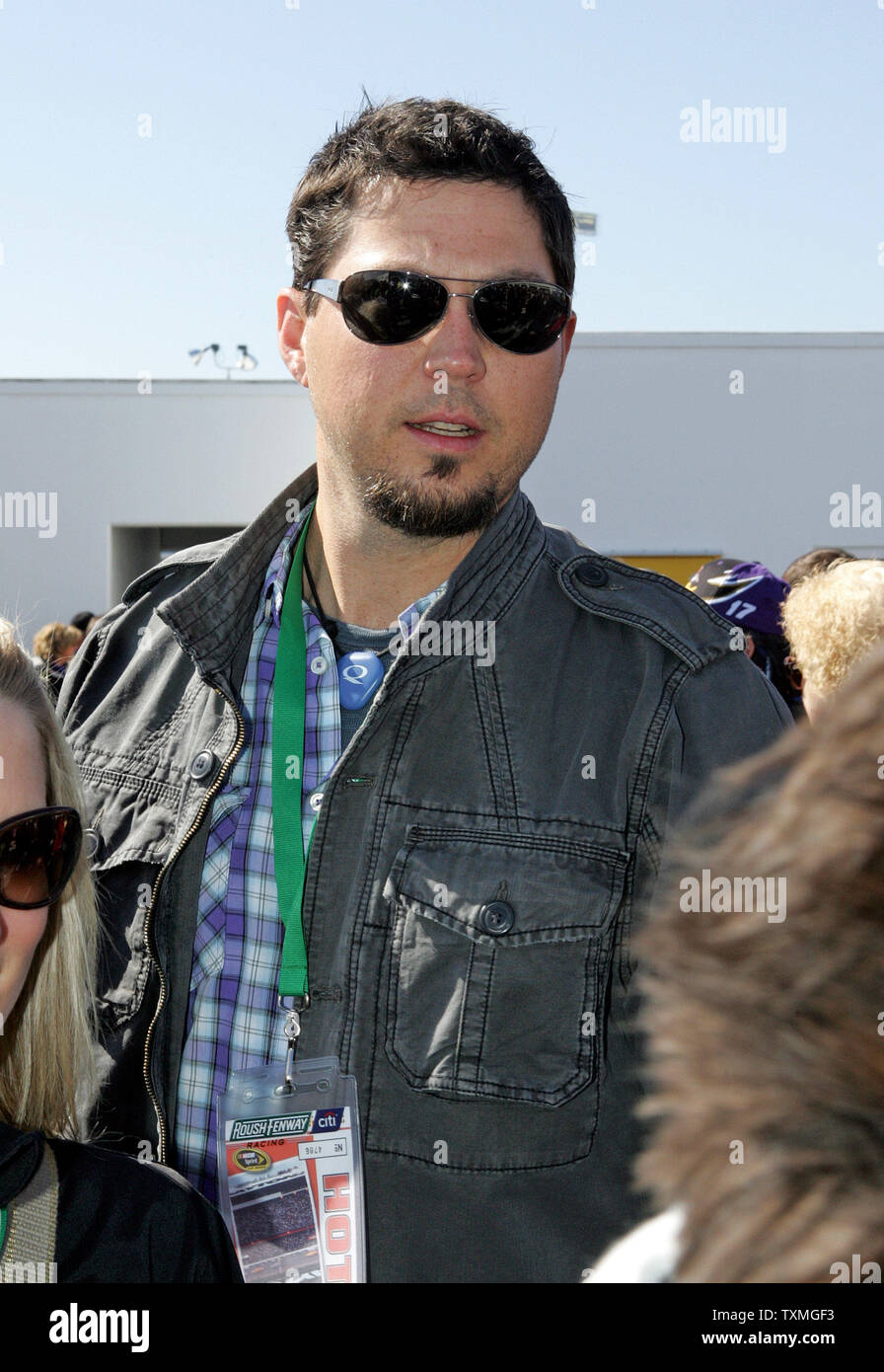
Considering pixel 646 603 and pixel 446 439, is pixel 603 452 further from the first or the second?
pixel 646 603

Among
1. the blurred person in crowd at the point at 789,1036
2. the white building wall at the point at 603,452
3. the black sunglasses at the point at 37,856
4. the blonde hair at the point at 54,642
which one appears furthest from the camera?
the white building wall at the point at 603,452

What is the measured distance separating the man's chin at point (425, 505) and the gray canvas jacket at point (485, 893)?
0.06m

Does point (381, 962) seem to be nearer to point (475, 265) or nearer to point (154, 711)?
point (154, 711)

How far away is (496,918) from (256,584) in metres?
0.88

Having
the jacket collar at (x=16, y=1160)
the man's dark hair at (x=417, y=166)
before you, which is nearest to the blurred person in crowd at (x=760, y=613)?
the man's dark hair at (x=417, y=166)

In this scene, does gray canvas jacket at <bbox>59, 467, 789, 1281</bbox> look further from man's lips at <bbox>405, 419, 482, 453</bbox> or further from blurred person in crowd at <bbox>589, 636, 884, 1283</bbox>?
blurred person in crowd at <bbox>589, 636, 884, 1283</bbox>

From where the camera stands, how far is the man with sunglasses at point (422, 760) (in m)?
1.91

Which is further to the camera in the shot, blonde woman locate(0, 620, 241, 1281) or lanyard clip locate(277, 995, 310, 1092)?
lanyard clip locate(277, 995, 310, 1092)

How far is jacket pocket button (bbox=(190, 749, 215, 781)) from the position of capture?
2.15 metres

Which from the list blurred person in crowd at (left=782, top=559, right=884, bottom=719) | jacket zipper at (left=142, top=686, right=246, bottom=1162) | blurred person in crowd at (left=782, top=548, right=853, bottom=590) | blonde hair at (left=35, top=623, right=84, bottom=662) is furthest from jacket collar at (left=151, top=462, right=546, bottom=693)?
blonde hair at (left=35, top=623, right=84, bottom=662)

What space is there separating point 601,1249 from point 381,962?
1.88 feet

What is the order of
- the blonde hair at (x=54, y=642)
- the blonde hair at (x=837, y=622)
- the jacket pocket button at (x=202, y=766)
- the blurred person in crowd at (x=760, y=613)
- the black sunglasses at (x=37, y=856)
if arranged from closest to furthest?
1. the black sunglasses at (x=37, y=856)
2. the jacket pocket button at (x=202, y=766)
3. the blonde hair at (x=837, y=622)
4. the blurred person in crowd at (x=760, y=613)
5. the blonde hair at (x=54, y=642)

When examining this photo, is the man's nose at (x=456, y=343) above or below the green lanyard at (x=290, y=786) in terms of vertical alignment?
above

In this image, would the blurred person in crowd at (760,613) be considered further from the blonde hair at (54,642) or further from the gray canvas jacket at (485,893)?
the blonde hair at (54,642)
